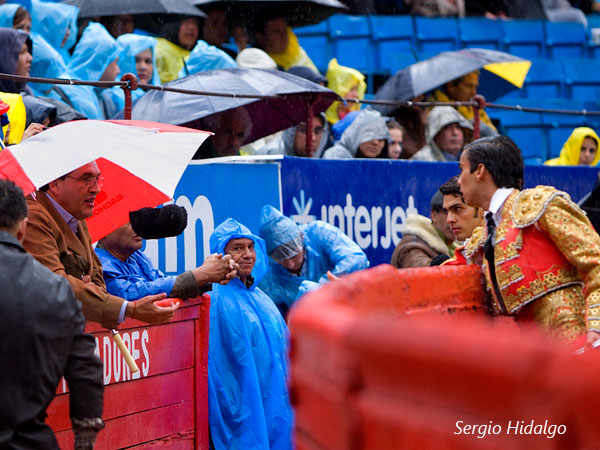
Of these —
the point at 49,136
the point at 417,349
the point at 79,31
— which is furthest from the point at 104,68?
the point at 417,349

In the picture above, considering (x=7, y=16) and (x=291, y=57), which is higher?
(x=7, y=16)

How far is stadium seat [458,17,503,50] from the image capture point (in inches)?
672

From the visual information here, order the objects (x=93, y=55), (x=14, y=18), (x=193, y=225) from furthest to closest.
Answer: (x=93, y=55), (x=14, y=18), (x=193, y=225)

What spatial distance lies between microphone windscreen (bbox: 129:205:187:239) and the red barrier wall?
11.1 ft

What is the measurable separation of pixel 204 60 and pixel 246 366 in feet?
16.2

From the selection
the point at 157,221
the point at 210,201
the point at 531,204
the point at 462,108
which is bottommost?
the point at 210,201

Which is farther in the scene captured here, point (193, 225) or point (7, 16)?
point (7, 16)

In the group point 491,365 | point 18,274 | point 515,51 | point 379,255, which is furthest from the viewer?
point 515,51

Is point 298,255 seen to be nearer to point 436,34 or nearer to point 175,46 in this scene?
A: point 175,46

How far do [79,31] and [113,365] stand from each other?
22.5 feet

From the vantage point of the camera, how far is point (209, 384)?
20.7 ft

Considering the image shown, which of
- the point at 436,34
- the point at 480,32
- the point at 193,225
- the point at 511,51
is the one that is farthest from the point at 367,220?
the point at 511,51

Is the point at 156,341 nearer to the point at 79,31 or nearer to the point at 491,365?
the point at 491,365

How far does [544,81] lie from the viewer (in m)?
17.2
